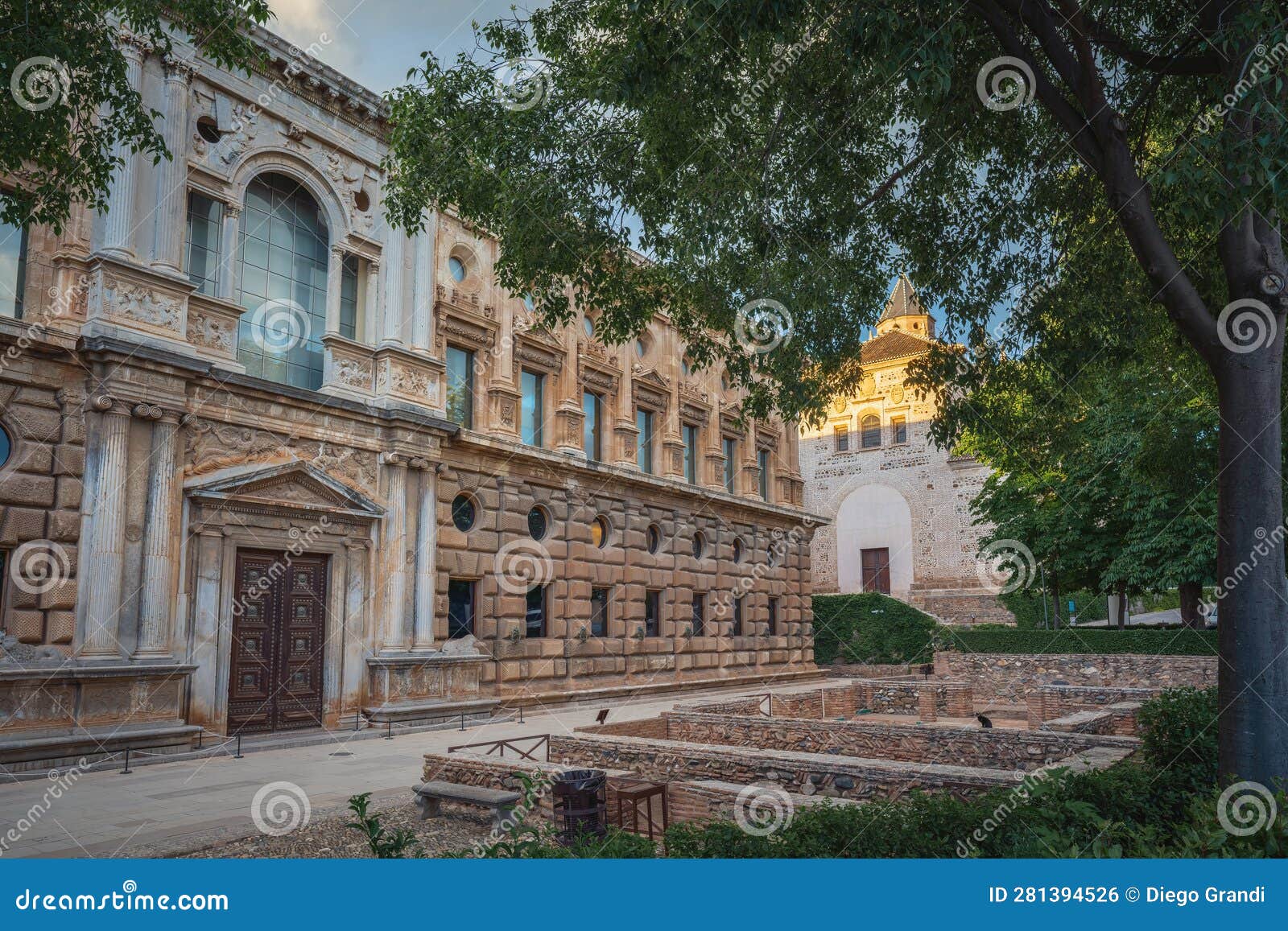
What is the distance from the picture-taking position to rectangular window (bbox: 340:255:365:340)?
18.0 m

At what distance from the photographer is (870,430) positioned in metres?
46.8

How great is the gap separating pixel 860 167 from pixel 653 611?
17212mm

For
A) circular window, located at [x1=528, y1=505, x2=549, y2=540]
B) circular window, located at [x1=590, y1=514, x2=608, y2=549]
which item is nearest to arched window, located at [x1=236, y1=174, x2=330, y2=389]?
circular window, located at [x1=528, y1=505, x2=549, y2=540]

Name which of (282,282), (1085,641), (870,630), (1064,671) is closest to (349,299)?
(282,282)

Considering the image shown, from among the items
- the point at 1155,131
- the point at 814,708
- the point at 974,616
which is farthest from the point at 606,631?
the point at 974,616

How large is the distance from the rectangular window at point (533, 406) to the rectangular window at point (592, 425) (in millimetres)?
1689

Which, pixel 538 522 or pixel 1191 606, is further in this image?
pixel 1191 606

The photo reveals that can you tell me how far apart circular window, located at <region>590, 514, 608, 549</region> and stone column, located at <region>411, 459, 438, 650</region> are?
577 cm

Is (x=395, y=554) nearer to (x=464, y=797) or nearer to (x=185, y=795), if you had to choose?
(x=185, y=795)

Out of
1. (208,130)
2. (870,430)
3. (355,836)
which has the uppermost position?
(870,430)

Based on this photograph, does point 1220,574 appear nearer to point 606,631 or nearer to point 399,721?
point 399,721

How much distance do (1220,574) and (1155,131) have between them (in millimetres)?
6088

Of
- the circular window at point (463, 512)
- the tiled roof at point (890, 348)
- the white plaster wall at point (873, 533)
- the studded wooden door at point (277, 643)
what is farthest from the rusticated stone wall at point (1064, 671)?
the tiled roof at point (890, 348)

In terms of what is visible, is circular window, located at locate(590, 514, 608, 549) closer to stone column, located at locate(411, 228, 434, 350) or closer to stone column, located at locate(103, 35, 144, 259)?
stone column, located at locate(411, 228, 434, 350)
